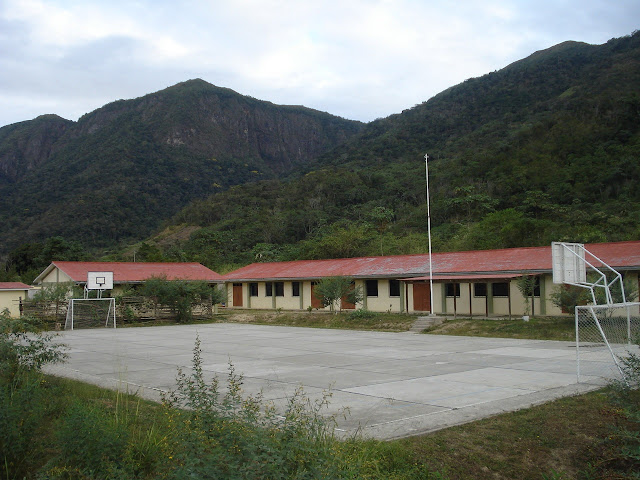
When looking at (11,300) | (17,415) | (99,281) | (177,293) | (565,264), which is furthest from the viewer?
(11,300)

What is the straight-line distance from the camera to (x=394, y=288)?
35125 millimetres

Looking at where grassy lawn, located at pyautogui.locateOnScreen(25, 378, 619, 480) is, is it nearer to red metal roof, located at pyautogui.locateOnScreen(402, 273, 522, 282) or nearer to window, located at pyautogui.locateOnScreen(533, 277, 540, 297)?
red metal roof, located at pyautogui.locateOnScreen(402, 273, 522, 282)

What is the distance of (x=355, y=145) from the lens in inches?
4700

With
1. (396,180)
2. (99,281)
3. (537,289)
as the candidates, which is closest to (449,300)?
(537,289)

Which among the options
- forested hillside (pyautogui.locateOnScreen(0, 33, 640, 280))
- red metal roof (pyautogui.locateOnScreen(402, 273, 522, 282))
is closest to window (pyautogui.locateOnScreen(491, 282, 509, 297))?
red metal roof (pyautogui.locateOnScreen(402, 273, 522, 282))

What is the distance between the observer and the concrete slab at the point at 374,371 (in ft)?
33.1

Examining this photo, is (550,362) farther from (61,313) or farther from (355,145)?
(355,145)

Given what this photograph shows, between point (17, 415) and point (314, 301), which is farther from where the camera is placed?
point (314, 301)

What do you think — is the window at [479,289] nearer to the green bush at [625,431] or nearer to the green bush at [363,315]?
the green bush at [363,315]

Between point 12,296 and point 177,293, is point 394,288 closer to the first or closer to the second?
point 177,293

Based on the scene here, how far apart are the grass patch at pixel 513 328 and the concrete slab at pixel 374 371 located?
1.48 meters

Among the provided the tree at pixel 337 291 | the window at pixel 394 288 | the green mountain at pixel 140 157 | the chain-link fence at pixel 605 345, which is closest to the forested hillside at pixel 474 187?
the window at pixel 394 288

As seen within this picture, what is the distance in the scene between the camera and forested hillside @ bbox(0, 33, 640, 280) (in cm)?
5331

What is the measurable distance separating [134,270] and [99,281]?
21.3ft
